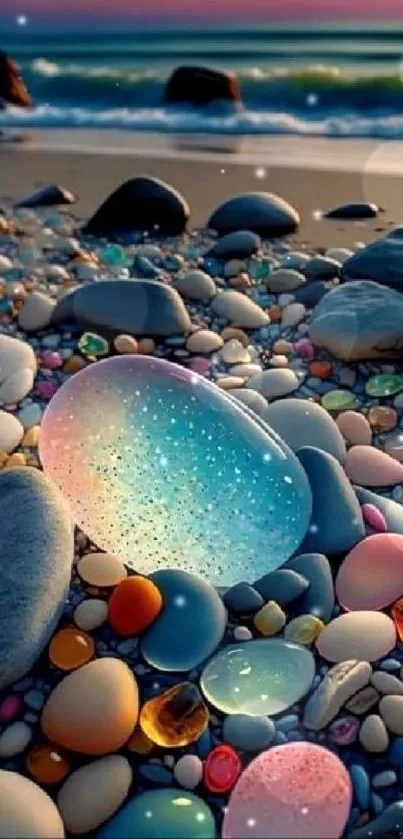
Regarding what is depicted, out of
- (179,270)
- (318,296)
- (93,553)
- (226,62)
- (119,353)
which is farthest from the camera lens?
(226,62)

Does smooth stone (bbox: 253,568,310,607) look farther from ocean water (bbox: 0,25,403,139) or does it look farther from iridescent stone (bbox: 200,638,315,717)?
ocean water (bbox: 0,25,403,139)

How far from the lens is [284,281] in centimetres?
203

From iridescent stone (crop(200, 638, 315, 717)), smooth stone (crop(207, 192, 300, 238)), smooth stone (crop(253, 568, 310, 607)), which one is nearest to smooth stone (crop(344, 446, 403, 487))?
smooth stone (crop(253, 568, 310, 607))

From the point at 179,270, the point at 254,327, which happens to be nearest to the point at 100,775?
the point at 254,327

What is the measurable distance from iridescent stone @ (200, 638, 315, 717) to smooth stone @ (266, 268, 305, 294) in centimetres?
99

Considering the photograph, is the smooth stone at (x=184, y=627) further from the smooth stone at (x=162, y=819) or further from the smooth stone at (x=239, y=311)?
the smooth stone at (x=239, y=311)

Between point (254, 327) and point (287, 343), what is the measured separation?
90mm

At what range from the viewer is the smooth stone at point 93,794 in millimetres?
989

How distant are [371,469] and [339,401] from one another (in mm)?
215

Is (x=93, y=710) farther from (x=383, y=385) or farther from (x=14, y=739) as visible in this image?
(x=383, y=385)

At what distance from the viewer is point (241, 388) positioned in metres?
1.66

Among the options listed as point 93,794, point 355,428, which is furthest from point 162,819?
point 355,428

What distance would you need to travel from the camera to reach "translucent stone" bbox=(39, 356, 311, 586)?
4.16 feet

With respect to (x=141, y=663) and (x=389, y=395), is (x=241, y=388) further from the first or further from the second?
(x=141, y=663)
